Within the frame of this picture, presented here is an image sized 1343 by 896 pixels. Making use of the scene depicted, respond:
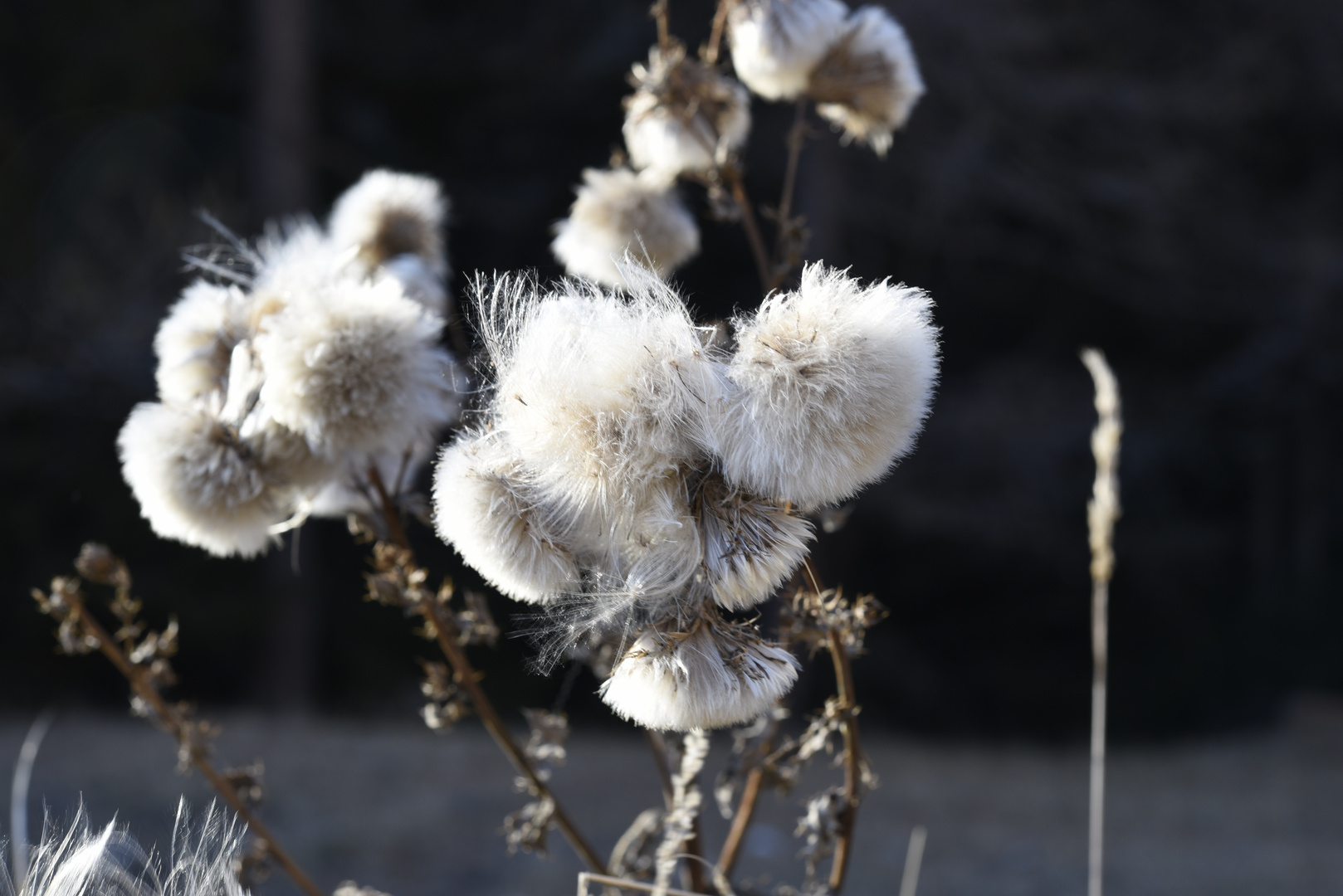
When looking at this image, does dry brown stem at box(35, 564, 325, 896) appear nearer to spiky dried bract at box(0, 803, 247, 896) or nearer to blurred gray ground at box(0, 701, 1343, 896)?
spiky dried bract at box(0, 803, 247, 896)

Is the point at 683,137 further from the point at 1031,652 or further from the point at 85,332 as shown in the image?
the point at 1031,652

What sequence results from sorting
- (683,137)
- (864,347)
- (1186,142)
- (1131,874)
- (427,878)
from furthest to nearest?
(1186,142) < (1131,874) < (427,878) < (683,137) < (864,347)

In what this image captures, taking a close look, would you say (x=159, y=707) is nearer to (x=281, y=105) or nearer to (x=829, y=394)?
(x=829, y=394)

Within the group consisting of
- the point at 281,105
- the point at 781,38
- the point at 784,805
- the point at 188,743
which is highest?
the point at 281,105

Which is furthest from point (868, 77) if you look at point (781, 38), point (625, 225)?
point (625, 225)

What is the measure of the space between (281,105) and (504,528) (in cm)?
695

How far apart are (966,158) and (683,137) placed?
17.6 feet

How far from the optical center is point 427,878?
3891 mm

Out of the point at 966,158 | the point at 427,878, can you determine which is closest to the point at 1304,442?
the point at 966,158

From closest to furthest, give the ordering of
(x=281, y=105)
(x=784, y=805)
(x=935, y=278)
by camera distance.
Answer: (x=784, y=805), (x=281, y=105), (x=935, y=278)

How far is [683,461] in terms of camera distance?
695mm

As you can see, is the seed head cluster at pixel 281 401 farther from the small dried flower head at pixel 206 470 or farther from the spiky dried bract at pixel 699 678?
the spiky dried bract at pixel 699 678

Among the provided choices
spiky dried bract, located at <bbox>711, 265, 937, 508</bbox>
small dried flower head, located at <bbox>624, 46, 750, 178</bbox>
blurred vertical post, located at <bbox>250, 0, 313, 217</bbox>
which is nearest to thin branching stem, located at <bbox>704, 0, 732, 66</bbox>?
small dried flower head, located at <bbox>624, 46, 750, 178</bbox>

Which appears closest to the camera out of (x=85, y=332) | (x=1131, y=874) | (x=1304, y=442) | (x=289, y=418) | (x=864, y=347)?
(x=864, y=347)
